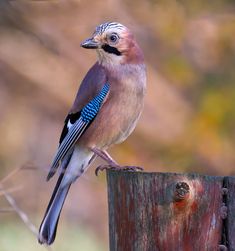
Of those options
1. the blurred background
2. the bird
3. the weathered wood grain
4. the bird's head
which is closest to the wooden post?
the weathered wood grain

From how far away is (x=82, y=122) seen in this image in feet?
19.2

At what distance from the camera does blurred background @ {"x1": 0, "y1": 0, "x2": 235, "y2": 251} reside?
A: 9.05 metres

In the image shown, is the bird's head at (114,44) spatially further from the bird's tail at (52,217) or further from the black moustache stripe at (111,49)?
the bird's tail at (52,217)

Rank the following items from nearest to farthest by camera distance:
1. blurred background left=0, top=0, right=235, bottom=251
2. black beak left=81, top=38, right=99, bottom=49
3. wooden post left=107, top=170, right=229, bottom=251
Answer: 1. wooden post left=107, top=170, right=229, bottom=251
2. black beak left=81, top=38, right=99, bottom=49
3. blurred background left=0, top=0, right=235, bottom=251

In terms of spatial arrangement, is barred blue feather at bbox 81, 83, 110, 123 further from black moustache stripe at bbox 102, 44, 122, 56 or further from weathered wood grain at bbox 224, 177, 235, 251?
weathered wood grain at bbox 224, 177, 235, 251

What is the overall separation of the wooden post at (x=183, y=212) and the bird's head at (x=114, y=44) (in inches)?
69.2

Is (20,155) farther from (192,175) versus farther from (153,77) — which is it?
(192,175)

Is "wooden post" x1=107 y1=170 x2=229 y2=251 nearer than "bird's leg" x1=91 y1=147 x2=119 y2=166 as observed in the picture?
Yes

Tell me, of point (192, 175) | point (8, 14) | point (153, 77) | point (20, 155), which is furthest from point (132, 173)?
point (20, 155)

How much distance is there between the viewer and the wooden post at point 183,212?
395 centimetres

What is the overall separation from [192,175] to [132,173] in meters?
0.29

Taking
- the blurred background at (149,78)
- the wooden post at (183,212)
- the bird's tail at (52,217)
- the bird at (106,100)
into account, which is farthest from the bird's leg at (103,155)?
the blurred background at (149,78)

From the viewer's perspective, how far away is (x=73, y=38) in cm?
941

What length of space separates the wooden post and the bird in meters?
1.59
